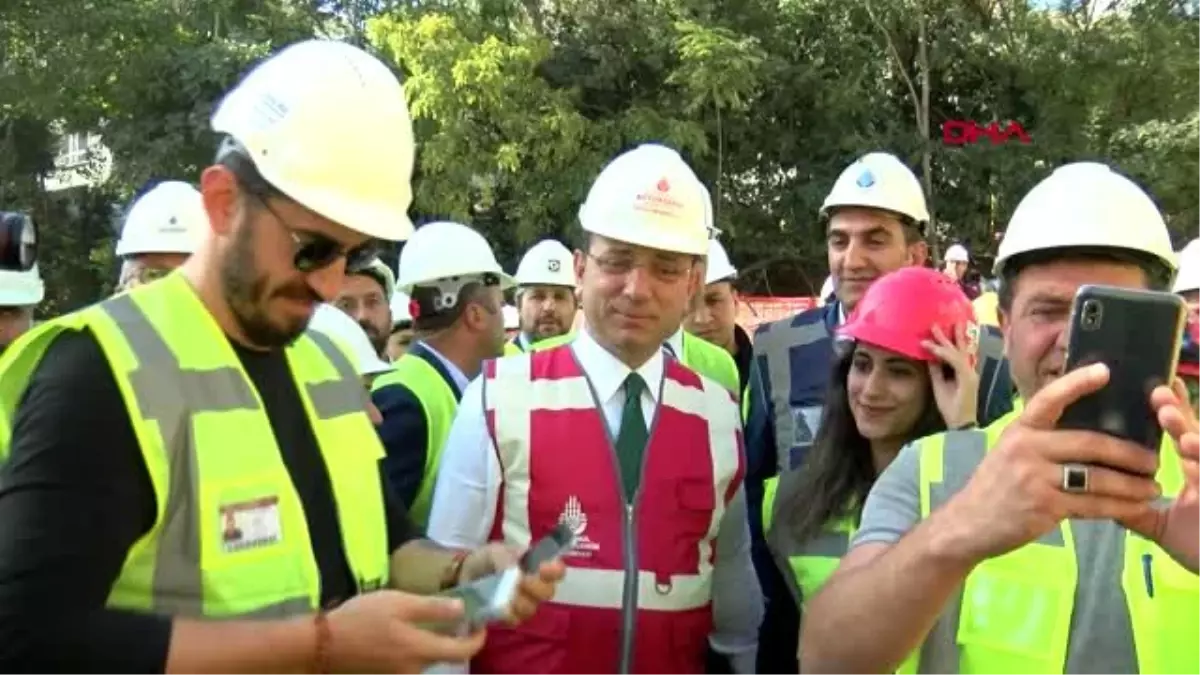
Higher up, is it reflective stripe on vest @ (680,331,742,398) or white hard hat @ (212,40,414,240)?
white hard hat @ (212,40,414,240)

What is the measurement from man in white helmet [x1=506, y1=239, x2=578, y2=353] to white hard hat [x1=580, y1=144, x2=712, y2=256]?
428cm

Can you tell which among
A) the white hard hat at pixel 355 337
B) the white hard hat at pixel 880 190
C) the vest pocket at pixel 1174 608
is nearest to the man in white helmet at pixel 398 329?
the white hard hat at pixel 355 337

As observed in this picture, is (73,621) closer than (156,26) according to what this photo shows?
Yes

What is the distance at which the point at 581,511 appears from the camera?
302 cm

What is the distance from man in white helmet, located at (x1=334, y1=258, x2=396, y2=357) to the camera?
222 inches

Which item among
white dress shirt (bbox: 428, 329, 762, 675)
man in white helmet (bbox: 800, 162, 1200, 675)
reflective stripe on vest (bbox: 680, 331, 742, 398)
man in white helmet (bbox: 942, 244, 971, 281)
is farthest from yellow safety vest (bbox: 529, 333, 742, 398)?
man in white helmet (bbox: 942, 244, 971, 281)

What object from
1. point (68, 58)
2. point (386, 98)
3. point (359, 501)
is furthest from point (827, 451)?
point (68, 58)

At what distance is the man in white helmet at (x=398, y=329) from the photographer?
21.2 ft

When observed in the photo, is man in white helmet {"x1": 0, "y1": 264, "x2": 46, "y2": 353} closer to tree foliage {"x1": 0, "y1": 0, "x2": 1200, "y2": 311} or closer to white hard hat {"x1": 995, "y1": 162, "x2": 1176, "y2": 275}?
white hard hat {"x1": 995, "y1": 162, "x2": 1176, "y2": 275}

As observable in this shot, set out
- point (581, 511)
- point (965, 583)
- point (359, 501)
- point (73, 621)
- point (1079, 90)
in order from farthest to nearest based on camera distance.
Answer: point (1079, 90), point (581, 511), point (359, 501), point (965, 583), point (73, 621)

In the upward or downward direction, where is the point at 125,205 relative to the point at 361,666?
upward

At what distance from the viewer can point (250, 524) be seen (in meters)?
1.98

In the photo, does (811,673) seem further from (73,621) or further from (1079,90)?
(1079,90)

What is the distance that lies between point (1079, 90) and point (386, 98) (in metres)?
20.5
